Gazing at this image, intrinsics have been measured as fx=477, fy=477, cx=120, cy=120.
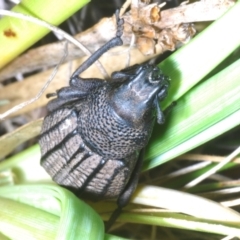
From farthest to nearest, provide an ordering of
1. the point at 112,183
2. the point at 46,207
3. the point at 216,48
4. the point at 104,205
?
the point at 104,205 → the point at 112,183 → the point at 46,207 → the point at 216,48

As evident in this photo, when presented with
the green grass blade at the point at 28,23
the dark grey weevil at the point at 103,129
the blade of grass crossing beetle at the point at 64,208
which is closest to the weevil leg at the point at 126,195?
the dark grey weevil at the point at 103,129

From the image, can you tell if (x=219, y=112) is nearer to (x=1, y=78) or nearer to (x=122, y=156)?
(x=122, y=156)

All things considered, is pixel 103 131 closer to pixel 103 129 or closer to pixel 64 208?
pixel 103 129

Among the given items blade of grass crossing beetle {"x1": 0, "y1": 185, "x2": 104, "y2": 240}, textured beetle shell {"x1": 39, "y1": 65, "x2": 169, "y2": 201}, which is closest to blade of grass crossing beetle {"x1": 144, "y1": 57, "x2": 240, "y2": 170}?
textured beetle shell {"x1": 39, "y1": 65, "x2": 169, "y2": 201}

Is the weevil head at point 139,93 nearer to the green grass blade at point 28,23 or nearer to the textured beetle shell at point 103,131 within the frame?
the textured beetle shell at point 103,131

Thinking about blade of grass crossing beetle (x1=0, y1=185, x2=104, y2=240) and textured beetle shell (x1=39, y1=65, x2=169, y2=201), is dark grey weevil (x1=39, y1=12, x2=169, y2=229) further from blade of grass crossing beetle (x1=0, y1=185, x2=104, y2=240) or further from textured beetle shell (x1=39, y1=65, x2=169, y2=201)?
blade of grass crossing beetle (x1=0, y1=185, x2=104, y2=240)

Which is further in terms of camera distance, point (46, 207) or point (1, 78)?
point (1, 78)

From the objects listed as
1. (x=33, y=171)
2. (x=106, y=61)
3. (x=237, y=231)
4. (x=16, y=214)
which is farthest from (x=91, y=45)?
(x=237, y=231)
